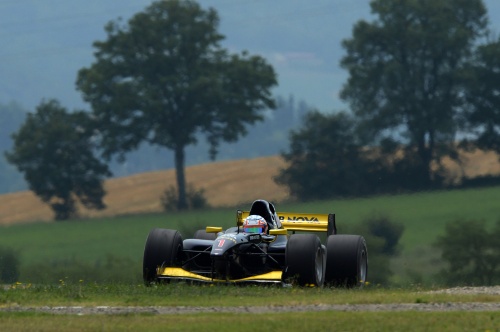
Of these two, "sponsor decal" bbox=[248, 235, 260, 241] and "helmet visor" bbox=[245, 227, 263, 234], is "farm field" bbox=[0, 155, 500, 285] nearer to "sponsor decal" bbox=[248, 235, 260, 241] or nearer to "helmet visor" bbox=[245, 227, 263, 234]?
"helmet visor" bbox=[245, 227, 263, 234]

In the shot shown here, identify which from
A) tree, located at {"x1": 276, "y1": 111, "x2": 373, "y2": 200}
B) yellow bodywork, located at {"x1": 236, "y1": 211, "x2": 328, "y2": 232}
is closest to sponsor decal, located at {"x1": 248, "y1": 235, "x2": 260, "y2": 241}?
yellow bodywork, located at {"x1": 236, "y1": 211, "x2": 328, "y2": 232}

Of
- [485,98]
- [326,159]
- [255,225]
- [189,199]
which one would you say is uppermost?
[485,98]

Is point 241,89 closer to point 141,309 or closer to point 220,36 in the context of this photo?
point 220,36

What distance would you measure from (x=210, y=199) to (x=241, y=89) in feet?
44.6

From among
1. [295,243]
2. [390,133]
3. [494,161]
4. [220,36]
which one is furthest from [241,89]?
[295,243]

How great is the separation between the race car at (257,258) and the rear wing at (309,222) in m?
2.32

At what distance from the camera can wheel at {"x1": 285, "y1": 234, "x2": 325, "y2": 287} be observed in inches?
1155

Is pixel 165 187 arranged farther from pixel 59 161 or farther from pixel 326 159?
pixel 326 159

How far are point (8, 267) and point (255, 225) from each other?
102ft

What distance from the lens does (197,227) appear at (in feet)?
236

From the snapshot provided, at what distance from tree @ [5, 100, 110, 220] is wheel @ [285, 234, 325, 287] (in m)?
74.6

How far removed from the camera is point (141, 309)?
949 inches

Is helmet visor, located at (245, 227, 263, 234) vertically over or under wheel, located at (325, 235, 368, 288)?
over

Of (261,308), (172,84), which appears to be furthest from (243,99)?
(261,308)
